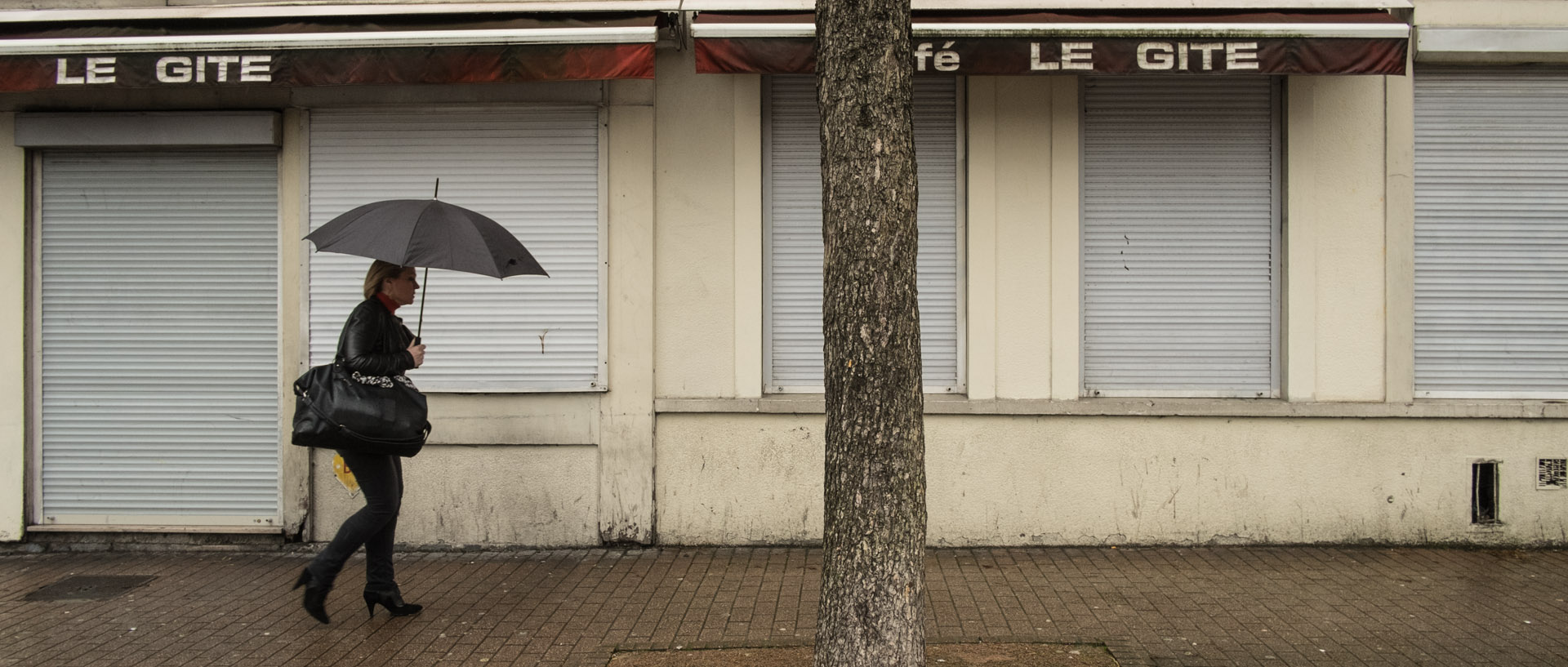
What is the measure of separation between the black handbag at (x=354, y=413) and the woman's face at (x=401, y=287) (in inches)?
15.7

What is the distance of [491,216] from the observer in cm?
740

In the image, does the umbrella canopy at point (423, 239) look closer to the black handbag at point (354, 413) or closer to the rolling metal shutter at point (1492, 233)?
the black handbag at point (354, 413)

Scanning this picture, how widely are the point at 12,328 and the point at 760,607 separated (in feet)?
17.4

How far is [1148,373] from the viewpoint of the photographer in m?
7.46

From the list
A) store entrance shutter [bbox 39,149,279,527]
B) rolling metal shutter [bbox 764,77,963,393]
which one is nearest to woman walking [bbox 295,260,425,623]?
store entrance shutter [bbox 39,149,279,527]

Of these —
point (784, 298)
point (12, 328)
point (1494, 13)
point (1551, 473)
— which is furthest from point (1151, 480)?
point (12, 328)

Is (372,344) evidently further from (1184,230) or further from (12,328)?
(1184,230)

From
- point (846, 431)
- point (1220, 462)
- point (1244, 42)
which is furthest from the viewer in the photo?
point (1220, 462)

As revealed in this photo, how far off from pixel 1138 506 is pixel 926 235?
2.18 metres

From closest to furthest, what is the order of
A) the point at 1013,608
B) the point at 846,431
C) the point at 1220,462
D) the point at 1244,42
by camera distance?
the point at 846,431
the point at 1013,608
the point at 1244,42
the point at 1220,462

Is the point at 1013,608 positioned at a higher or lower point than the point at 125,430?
lower

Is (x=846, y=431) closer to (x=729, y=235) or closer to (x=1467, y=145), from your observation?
(x=729, y=235)

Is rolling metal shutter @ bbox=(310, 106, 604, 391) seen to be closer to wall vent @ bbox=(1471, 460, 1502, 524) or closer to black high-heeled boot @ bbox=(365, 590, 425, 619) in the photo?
black high-heeled boot @ bbox=(365, 590, 425, 619)

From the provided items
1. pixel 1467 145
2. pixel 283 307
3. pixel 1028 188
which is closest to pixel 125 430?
pixel 283 307
